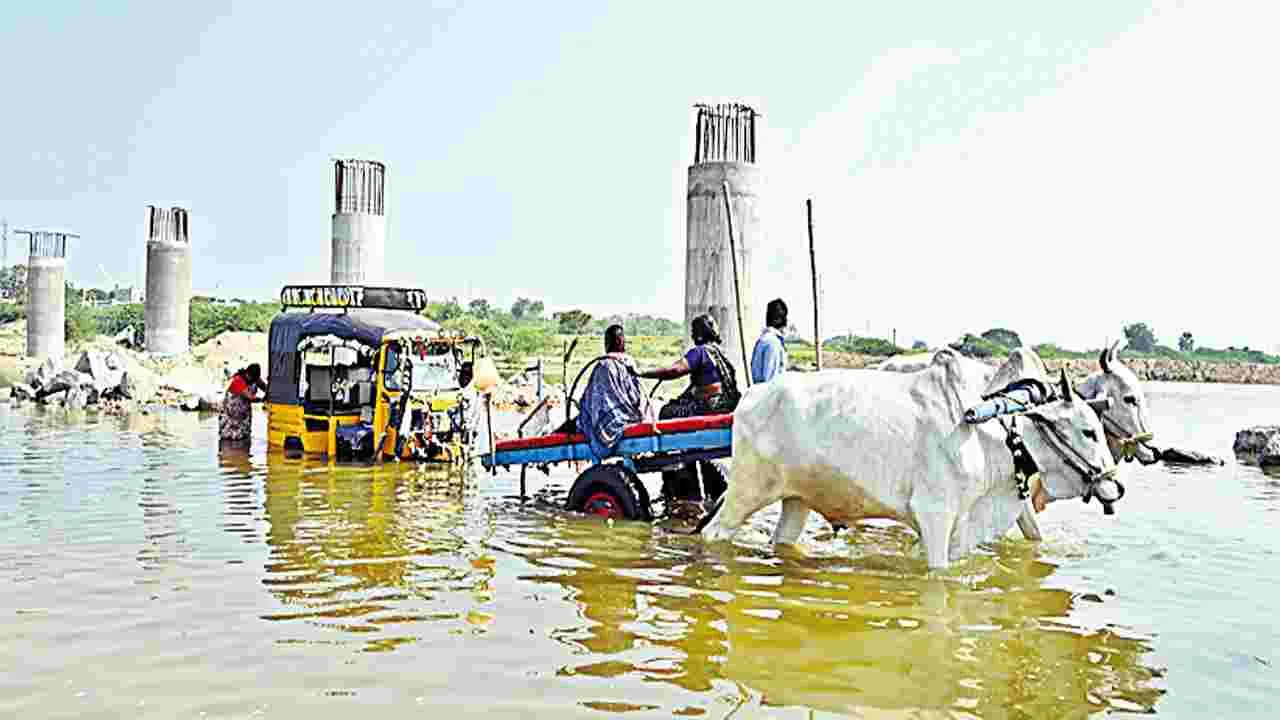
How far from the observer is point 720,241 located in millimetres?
15312

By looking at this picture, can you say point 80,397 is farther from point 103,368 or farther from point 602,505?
point 602,505

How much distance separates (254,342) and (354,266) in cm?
2276

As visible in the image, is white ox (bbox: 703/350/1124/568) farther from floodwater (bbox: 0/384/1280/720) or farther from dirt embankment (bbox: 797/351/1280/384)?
dirt embankment (bbox: 797/351/1280/384)

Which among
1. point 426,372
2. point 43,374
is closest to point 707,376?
point 426,372

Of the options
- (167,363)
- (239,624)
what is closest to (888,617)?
(239,624)

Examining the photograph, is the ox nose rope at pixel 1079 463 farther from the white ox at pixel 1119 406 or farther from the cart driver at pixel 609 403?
the cart driver at pixel 609 403

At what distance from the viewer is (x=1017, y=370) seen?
9867 millimetres

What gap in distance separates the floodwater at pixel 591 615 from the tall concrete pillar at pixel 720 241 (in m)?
3.46

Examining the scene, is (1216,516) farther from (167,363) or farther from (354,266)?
(167,363)

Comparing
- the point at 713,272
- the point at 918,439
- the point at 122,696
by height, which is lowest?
the point at 122,696

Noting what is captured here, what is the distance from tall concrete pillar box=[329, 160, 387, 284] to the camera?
25.0 metres

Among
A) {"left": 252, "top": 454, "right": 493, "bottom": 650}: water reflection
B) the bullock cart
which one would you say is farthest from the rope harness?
{"left": 252, "top": 454, "right": 493, "bottom": 650}: water reflection

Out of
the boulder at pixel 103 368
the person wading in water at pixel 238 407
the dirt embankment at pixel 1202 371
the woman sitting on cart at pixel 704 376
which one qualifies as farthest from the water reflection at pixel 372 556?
the dirt embankment at pixel 1202 371

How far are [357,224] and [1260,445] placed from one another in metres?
16.6
